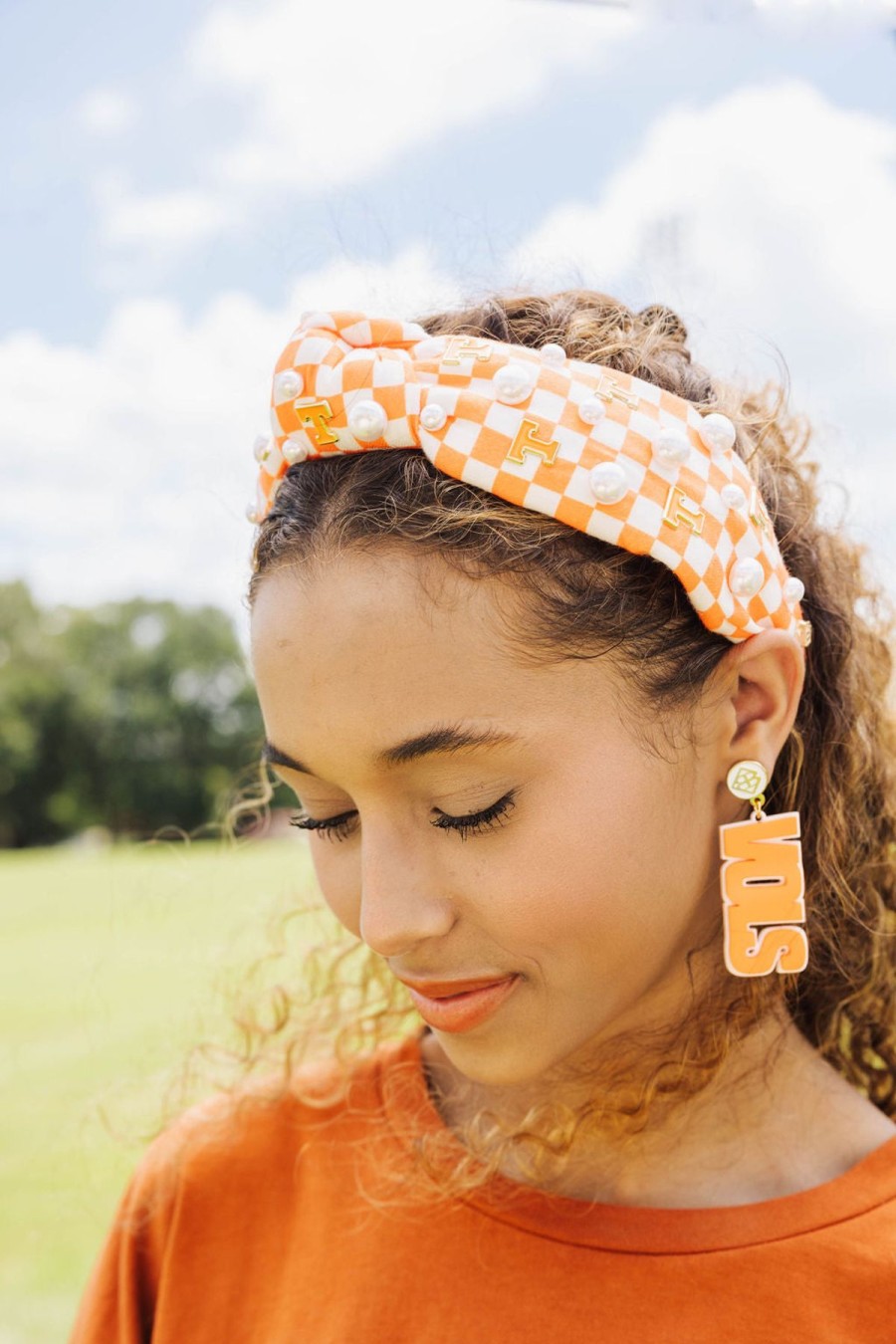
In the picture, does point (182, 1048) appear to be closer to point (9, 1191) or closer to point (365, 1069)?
point (365, 1069)

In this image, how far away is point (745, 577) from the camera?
135cm

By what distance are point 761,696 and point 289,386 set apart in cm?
64

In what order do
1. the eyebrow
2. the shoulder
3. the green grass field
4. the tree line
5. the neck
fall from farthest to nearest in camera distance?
the tree line < the green grass field < the shoulder < the neck < the eyebrow

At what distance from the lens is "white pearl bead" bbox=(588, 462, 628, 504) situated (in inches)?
49.8

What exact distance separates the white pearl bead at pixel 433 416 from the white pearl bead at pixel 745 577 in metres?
0.36

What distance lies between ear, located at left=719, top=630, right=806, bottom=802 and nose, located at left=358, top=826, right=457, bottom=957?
0.36 m

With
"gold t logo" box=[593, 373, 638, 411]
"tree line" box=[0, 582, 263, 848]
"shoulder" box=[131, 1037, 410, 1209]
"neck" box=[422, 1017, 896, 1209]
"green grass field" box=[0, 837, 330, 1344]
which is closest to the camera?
"gold t logo" box=[593, 373, 638, 411]

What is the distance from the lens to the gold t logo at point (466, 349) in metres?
1.33

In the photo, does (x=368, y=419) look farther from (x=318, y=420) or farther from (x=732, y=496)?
(x=732, y=496)

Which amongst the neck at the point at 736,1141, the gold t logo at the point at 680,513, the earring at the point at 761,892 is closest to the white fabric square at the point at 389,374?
the gold t logo at the point at 680,513

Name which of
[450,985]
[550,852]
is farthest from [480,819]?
[450,985]

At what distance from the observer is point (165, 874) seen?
1.91m

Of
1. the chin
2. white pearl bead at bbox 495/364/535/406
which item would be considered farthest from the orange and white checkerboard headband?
the chin

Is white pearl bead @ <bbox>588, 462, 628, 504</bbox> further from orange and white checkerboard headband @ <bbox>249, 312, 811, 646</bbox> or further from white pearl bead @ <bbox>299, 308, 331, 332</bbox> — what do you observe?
white pearl bead @ <bbox>299, 308, 331, 332</bbox>
